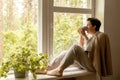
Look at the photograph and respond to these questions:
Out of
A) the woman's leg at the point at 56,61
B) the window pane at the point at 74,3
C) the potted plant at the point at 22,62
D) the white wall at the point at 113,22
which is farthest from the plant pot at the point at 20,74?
the white wall at the point at 113,22

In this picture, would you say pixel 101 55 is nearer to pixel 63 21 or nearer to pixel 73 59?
pixel 73 59

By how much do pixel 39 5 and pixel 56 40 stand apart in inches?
20.5

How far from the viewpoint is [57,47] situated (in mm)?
2957

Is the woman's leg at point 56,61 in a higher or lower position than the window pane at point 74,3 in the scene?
lower

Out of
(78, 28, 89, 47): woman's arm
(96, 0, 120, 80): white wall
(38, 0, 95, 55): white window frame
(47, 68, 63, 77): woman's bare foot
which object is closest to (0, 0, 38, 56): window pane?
(38, 0, 95, 55): white window frame

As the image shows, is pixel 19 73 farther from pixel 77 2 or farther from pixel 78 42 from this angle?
pixel 77 2

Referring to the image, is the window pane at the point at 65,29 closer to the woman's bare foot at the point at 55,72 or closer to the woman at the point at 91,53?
the woman at the point at 91,53

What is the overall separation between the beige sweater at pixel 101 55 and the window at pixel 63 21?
40 centimetres

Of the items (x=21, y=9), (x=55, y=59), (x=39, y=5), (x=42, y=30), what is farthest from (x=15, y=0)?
(x=55, y=59)

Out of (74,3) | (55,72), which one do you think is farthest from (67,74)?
(74,3)

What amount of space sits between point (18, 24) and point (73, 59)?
81 cm

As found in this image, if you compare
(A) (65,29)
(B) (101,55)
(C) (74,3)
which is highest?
(C) (74,3)

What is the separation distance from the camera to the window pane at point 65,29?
9.62ft

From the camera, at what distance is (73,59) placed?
268cm
